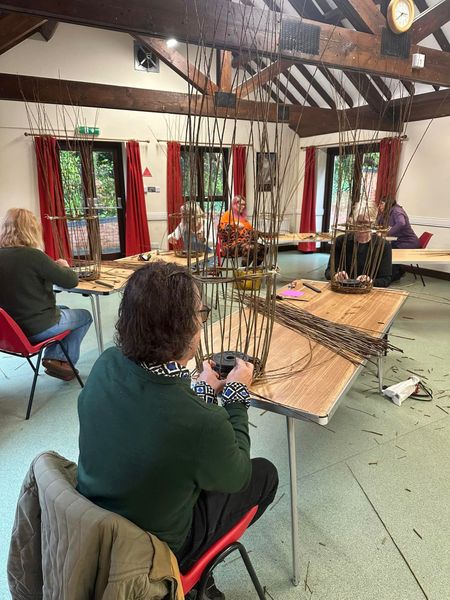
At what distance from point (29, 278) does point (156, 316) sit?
70.6 inches

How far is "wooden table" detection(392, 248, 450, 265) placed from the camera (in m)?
3.91

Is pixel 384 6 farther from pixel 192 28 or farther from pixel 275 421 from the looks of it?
pixel 275 421

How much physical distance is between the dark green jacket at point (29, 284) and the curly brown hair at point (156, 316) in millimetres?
1690

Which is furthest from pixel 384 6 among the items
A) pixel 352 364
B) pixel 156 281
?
pixel 156 281

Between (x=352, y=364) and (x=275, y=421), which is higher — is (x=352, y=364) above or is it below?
above

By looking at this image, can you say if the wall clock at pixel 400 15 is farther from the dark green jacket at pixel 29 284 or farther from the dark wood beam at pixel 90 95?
the dark green jacket at pixel 29 284

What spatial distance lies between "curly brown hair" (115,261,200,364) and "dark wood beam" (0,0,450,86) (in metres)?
1.40

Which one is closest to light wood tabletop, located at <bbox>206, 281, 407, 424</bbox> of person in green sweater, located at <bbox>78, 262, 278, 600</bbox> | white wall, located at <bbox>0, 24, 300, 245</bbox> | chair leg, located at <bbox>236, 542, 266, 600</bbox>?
person in green sweater, located at <bbox>78, 262, 278, 600</bbox>

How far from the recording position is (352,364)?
1606 millimetres

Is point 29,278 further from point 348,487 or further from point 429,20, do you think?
point 429,20

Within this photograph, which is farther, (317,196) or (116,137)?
(317,196)

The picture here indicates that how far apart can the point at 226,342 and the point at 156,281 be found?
35.2 inches

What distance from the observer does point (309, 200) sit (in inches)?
329

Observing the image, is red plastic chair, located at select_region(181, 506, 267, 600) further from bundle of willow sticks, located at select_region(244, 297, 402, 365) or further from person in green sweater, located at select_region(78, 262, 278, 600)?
bundle of willow sticks, located at select_region(244, 297, 402, 365)
